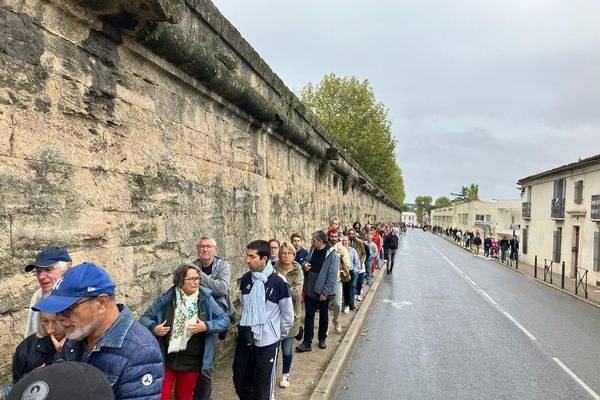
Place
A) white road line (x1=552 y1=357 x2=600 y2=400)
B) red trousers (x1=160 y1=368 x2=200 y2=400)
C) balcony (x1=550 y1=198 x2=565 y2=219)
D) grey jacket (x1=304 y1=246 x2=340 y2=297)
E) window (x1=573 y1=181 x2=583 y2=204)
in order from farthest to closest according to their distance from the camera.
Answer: balcony (x1=550 y1=198 x2=565 y2=219), window (x1=573 y1=181 x2=583 y2=204), grey jacket (x1=304 y1=246 x2=340 y2=297), white road line (x1=552 y1=357 x2=600 y2=400), red trousers (x1=160 y1=368 x2=200 y2=400)

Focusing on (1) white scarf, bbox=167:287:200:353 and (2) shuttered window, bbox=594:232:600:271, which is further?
(2) shuttered window, bbox=594:232:600:271

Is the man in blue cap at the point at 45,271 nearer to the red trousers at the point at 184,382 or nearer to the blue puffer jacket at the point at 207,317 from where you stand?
the blue puffer jacket at the point at 207,317

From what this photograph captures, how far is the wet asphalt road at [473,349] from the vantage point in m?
6.12

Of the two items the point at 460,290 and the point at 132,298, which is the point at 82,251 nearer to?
the point at 132,298

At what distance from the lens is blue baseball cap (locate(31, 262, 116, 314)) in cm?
195

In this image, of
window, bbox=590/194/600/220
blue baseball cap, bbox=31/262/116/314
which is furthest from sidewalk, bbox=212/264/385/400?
window, bbox=590/194/600/220

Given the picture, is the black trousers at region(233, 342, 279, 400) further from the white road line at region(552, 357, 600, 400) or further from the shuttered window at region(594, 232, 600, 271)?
the shuttered window at region(594, 232, 600, 271)

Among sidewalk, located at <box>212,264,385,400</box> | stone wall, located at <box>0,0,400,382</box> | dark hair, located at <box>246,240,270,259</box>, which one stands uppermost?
stone wall, located at <box>0,0,400,382</box>

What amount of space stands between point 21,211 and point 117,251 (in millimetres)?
1031

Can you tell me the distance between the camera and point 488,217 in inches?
2724

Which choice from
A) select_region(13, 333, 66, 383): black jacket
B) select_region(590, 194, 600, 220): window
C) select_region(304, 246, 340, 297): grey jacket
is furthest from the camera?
select_region(590, 194, 600, 220): window

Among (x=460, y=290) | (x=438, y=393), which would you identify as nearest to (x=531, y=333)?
(x=438, y=393)

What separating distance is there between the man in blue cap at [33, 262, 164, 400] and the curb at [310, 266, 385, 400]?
361cm

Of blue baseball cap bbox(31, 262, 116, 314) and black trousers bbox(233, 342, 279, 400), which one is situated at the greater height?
blue baseball cap bbox(31, 262, 116, 314)
